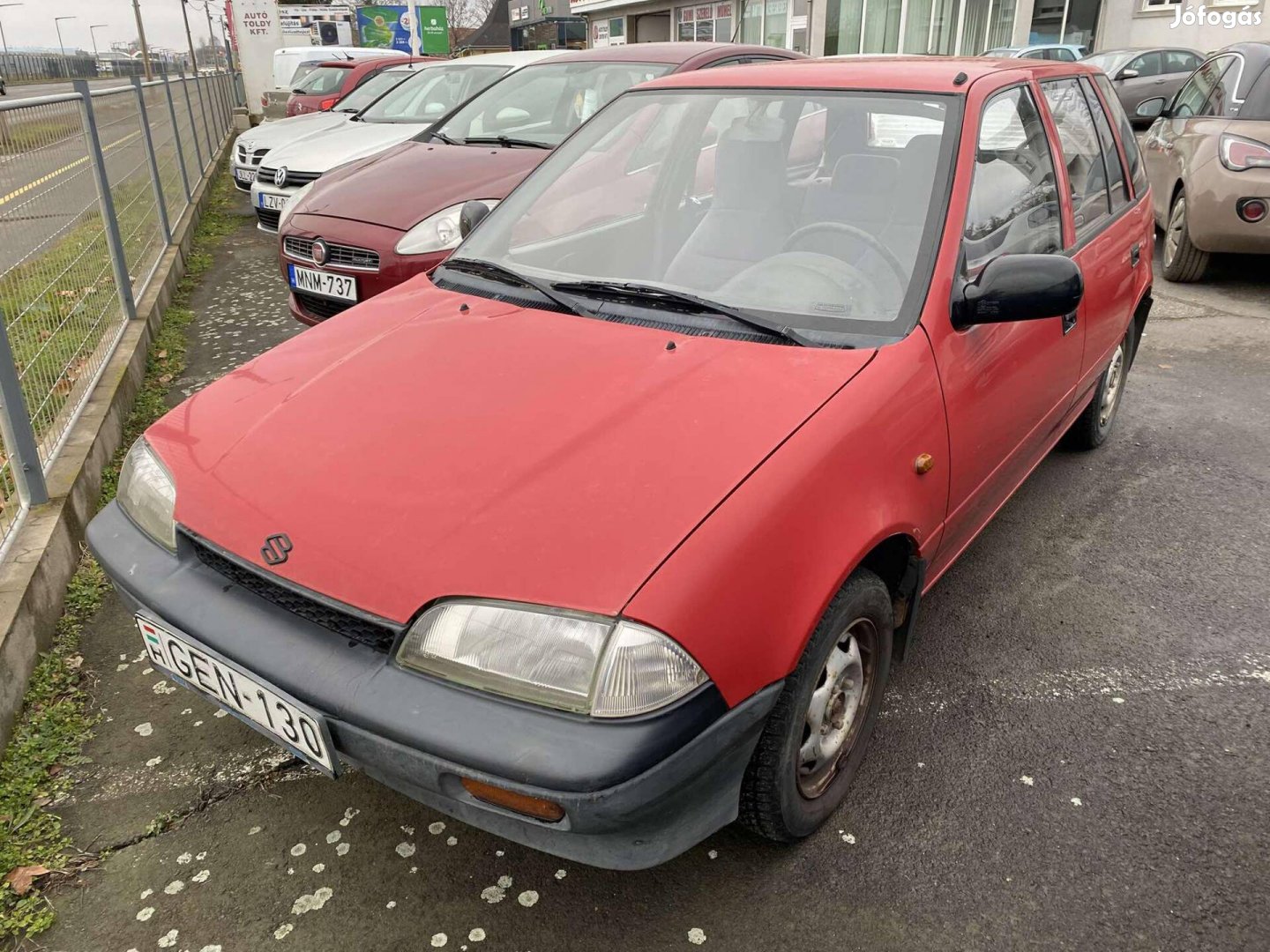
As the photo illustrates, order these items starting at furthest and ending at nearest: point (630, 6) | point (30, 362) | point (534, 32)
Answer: point (534, 32) < point (630, 6) < point (30, 362)

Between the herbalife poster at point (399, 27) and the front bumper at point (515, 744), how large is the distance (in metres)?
36.5

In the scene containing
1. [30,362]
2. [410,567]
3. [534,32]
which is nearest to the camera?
[410,567]

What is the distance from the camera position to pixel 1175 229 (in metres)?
6.96

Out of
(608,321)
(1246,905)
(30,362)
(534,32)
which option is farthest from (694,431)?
(534,32)

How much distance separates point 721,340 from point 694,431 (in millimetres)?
412

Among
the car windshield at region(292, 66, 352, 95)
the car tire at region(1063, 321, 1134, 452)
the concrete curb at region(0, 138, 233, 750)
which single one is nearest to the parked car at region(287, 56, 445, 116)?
the car windshield at region(292, 66, 352, 95)

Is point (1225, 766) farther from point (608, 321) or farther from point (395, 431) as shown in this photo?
point (395, 431)

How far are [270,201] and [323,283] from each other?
3266mm

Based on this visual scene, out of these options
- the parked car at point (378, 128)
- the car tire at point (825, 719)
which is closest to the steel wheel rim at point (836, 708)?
the car tire at point (825, 719)

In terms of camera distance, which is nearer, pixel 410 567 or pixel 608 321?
pixel 410 567

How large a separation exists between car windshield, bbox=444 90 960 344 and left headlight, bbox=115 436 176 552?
1.07m

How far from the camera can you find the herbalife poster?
34.8 m

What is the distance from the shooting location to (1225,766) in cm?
241

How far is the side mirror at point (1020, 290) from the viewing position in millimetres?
2262
